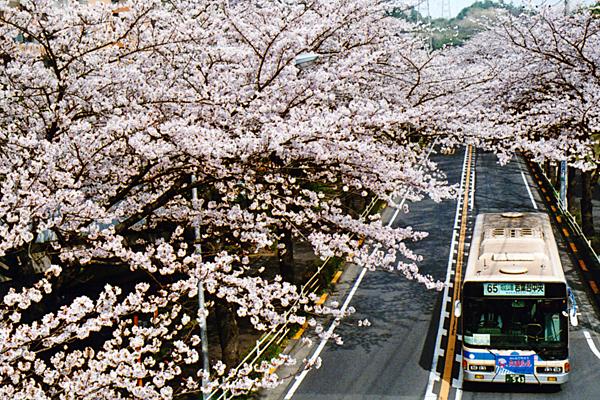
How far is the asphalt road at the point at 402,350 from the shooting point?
1349cm

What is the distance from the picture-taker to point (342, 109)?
9961mm

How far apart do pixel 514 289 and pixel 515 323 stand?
778 millimetres

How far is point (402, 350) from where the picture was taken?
15.9 m

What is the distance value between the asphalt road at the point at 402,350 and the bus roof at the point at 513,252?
9.58 feet

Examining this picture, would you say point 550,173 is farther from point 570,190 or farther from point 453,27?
point 453,27

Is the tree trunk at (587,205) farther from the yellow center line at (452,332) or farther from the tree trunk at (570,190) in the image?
the yellow center line at (452,332)

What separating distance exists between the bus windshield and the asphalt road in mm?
1571

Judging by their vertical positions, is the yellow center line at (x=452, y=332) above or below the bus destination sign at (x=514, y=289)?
below

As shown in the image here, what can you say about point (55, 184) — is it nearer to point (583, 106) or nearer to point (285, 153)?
point (285, 153)

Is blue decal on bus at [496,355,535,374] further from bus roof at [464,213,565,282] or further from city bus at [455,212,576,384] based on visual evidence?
bus roof at [464,213,565,282]

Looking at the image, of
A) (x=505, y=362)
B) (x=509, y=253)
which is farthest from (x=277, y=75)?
(x=505, y=362)

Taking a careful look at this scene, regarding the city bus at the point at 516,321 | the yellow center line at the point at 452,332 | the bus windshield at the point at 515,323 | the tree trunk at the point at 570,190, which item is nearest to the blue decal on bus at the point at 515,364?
the city bus at the point at 516,321

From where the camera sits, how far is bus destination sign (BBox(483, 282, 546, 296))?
12.1 metres

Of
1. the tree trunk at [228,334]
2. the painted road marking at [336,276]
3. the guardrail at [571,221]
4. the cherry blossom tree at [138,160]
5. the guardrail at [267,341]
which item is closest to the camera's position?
the cherry blossom tree at [138,160]
